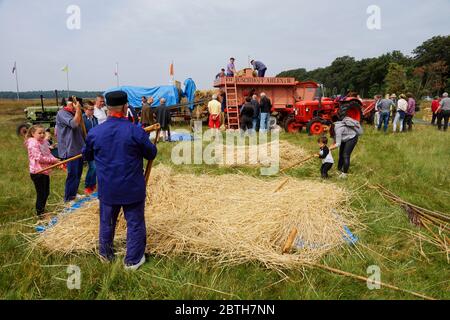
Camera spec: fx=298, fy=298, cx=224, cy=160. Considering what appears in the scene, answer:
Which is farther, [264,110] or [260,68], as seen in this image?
[260,68]

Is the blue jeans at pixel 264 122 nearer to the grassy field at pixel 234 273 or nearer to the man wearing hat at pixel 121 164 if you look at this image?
the grassy field at pixel 234 273

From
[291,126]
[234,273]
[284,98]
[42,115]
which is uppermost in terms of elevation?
[284,98]

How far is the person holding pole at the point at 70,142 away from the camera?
454cm

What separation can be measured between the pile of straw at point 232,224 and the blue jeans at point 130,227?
312 mm

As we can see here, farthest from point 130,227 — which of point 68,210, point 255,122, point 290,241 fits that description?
point 255,122

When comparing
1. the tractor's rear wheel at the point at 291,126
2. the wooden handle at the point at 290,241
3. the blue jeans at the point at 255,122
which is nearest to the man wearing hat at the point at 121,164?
the wooden handle at the point at 290,241

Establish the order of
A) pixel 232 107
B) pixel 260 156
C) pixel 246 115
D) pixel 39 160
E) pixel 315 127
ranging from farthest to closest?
1. pixel 232 107
2. pixel 246 115
3. pixel 315 127
4. pixel 260 156
5. pixel 39 160

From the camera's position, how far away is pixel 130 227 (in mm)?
2902

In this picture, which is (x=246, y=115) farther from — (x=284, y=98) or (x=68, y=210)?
(x=68, y=210)

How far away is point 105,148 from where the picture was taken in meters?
2.73

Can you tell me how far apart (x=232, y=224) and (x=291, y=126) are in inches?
348

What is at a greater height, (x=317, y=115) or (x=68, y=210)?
(x=317, y=115)
